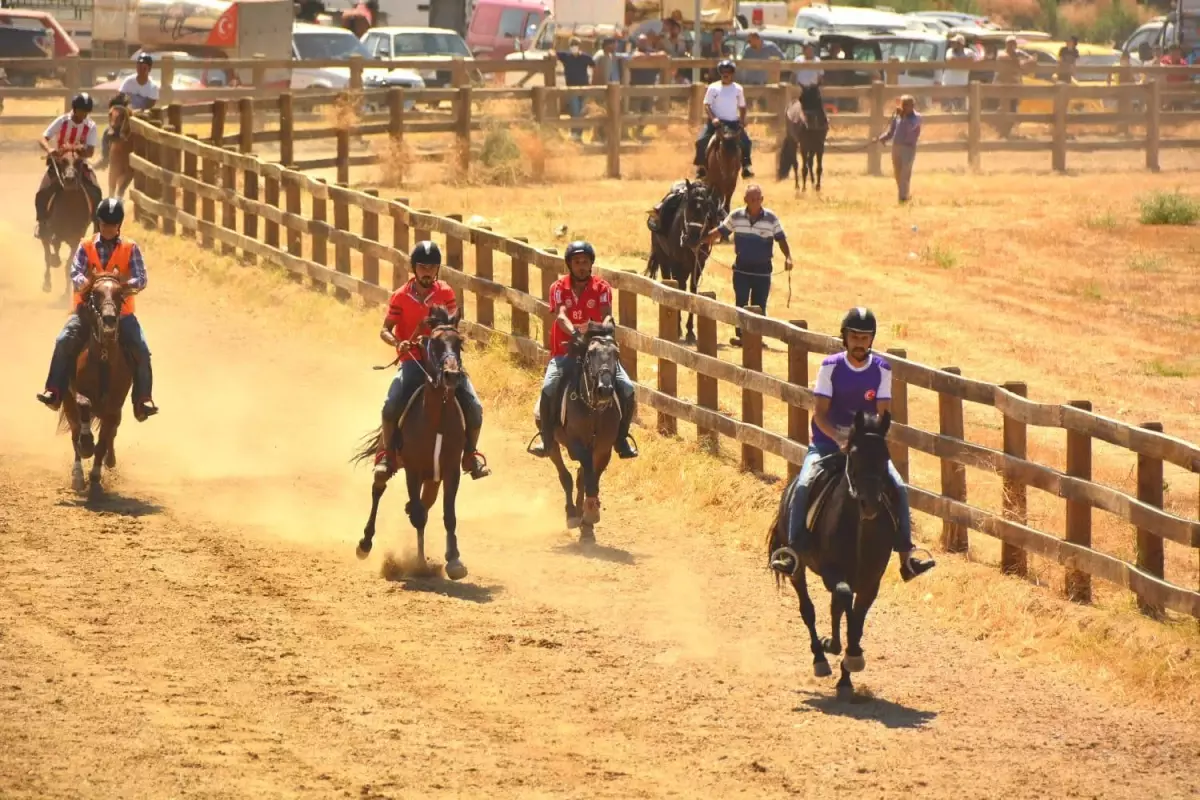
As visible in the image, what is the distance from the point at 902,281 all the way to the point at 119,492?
44.7ft

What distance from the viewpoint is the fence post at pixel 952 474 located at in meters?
12.9

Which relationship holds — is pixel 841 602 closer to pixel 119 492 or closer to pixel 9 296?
pixel 119 492

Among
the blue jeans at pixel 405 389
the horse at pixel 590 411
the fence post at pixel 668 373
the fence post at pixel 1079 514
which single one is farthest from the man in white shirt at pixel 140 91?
the fence post at pixel 1079 514

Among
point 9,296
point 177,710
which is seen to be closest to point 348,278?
point 9,296

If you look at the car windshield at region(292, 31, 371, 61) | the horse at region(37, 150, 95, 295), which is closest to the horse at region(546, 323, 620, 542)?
the horse at region(37, 150, 95, 295)

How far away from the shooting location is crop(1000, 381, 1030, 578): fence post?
489 inches

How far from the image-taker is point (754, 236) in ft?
65.0

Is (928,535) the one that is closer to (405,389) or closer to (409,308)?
(405,389)

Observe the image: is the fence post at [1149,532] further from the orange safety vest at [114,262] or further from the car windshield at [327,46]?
the car windshield at [327,46]

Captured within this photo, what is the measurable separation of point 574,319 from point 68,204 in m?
10.8

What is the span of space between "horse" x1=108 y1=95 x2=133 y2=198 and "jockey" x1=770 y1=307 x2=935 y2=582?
63.1ft

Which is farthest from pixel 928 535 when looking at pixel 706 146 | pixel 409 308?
pixel 706 146

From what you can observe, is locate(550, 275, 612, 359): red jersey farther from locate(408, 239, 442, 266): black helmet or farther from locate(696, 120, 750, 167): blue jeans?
locate(696, 120, 750, 167): blue jeans

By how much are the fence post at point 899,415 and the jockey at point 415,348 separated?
2.95 meters
